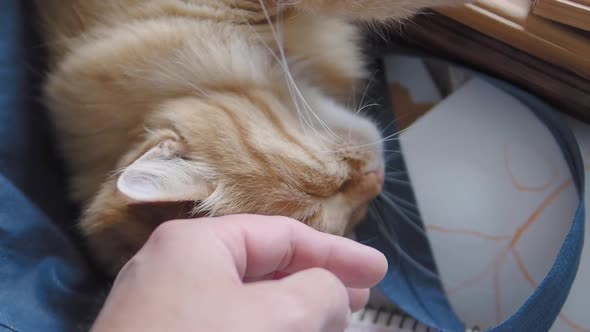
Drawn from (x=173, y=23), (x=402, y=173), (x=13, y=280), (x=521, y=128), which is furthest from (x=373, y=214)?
(x=13, y=280)

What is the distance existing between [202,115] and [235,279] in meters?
0.39

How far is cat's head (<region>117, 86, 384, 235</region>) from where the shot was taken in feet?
2.65

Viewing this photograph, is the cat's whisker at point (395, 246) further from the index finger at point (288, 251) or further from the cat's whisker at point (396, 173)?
the index finger at point (288, 251)

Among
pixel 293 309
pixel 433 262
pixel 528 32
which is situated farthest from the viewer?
pixel 433 262

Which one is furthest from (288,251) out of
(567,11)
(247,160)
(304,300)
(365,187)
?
(567,11)

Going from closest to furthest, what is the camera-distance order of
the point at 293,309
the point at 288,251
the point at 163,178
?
the point at 293,309, the point at 288,251, the point at 163,178

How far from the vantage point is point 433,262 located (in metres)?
1.06

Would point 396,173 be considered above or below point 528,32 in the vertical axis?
below

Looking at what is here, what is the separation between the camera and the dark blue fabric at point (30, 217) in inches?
30.9

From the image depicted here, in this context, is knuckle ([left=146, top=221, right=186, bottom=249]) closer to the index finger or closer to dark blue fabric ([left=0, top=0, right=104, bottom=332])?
the index finger

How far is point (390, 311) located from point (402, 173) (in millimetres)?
285

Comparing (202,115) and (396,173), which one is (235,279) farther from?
(396,173)

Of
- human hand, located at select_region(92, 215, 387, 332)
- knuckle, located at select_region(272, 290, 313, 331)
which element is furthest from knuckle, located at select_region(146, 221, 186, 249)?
knuckle, located at select_region(272, 290, 313, 331)

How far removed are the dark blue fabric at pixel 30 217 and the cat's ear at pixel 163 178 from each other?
209mm
